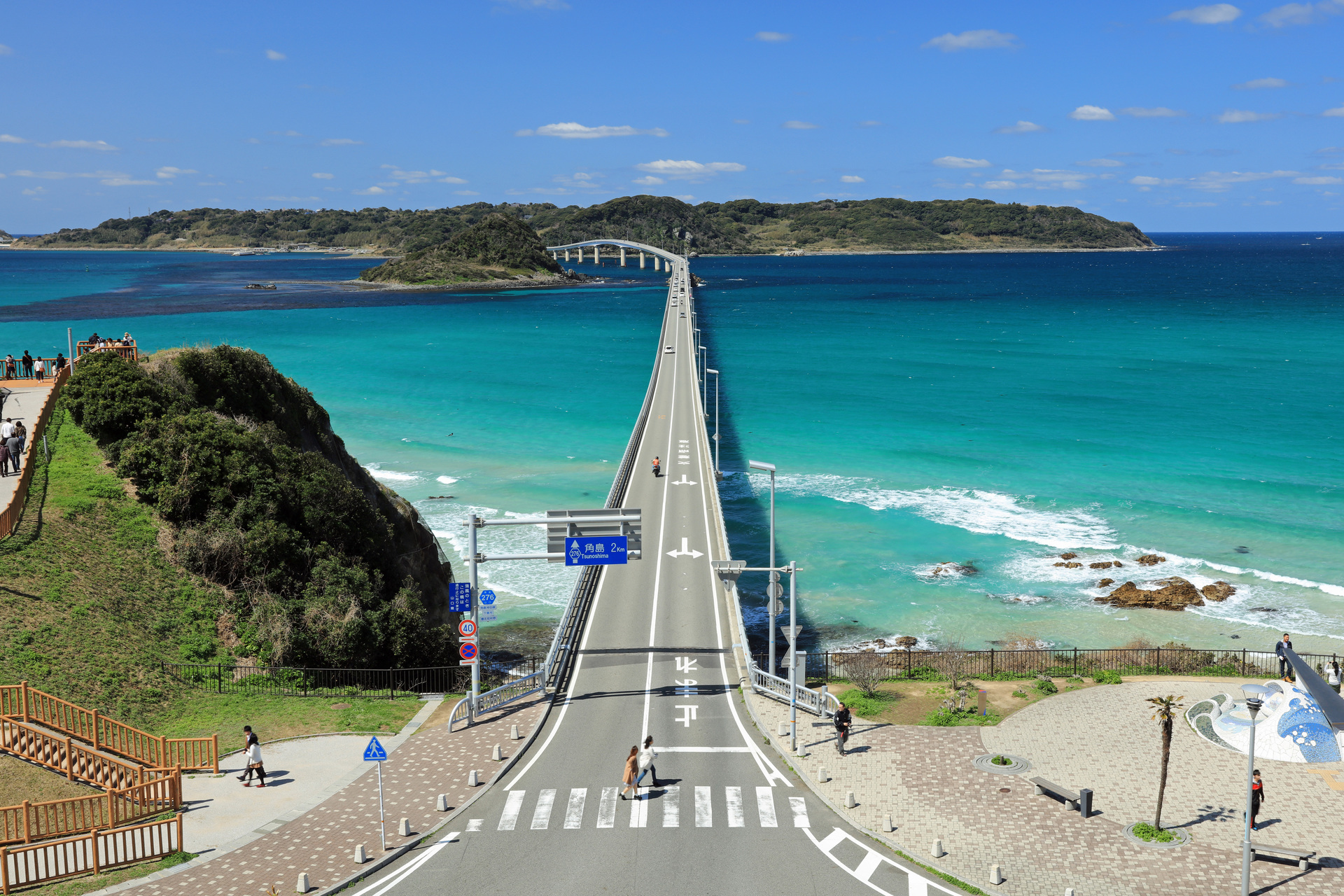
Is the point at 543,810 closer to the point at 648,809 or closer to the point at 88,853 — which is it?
the point at 648,809

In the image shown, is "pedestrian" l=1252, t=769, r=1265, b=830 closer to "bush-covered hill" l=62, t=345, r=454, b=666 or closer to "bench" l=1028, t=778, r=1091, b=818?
"bench" l=1028, t=778, r=1091, b=818

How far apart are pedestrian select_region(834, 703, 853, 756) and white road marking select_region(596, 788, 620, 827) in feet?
19.0

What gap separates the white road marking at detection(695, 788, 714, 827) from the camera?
20928 millimetres

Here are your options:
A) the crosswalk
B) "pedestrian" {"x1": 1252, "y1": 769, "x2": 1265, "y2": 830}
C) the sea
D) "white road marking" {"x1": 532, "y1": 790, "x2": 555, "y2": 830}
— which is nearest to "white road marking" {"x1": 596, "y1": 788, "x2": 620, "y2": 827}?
the crosswalk

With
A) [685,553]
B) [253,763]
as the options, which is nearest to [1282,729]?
[685,553]

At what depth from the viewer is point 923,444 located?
76.1 m

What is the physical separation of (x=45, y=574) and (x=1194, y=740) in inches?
1247

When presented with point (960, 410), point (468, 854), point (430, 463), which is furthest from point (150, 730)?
point (960, 410)

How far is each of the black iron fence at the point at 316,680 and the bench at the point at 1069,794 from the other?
56.5 feet

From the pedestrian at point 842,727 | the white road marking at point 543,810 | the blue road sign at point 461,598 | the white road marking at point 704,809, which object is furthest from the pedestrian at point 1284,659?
the blue road sign at point 461,598

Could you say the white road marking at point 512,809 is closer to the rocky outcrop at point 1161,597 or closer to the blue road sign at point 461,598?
the blue road sign at point 461,598

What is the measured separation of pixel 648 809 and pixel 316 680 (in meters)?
12.4

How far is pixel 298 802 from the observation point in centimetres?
2170

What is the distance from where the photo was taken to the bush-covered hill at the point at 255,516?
99.3ft
